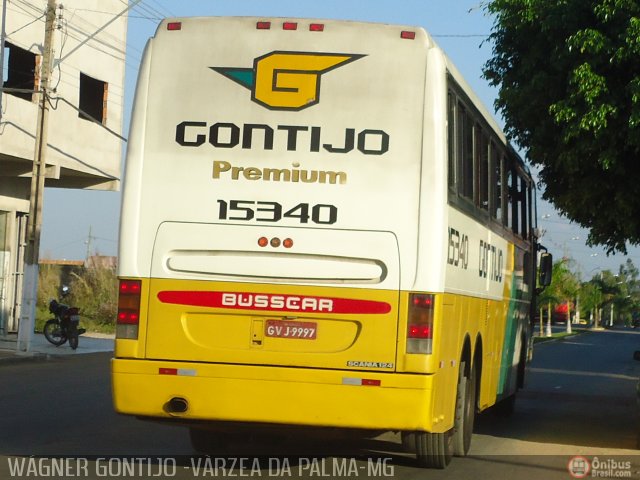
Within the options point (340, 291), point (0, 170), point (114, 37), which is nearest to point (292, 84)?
point (340, 291)

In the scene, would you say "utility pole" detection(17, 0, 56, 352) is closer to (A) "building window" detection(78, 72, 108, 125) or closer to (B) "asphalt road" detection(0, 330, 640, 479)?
(B) "asphalt road" detection(0, 330, 640, 479)

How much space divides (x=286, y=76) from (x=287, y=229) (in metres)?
1.21

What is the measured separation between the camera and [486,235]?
12.0m

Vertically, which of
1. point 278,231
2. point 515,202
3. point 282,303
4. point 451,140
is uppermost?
point 515,202

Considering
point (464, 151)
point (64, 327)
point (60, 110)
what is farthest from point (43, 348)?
point (464, 151)

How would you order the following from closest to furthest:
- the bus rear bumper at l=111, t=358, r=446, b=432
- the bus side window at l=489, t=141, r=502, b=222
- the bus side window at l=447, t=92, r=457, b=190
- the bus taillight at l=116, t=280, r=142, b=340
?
the bus rear bumper at l=111, t=358, r=446, b=432, the bus taillight at l=116, t=280, r=142, b=340, the bus side window at l=447, t=92, r=457, b=190, the bus side window at l=489, t=141, r=502, b=222

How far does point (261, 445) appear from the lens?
11.4 m

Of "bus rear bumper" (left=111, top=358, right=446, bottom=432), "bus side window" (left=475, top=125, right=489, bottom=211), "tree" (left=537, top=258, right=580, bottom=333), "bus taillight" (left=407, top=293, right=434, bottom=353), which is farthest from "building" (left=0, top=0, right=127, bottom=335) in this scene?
"tree" (left=537, top=258, right=580, bottom=333)

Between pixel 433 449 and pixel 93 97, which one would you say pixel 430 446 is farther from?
pixel 93 97

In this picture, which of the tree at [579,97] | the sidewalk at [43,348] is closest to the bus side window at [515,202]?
the tree at [579,97]

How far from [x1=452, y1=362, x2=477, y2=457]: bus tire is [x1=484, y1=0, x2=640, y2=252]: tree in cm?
488

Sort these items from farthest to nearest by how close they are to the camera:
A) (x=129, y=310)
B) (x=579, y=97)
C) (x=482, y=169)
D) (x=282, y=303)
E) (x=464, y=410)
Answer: (x=579, y=97) < (x=482, y=169) < (x=464, y=410) < (x=129, y=310) < (x=282, y=303)

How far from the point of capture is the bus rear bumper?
8.98 m

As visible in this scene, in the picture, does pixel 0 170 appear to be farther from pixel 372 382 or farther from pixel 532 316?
pixel 372 382
